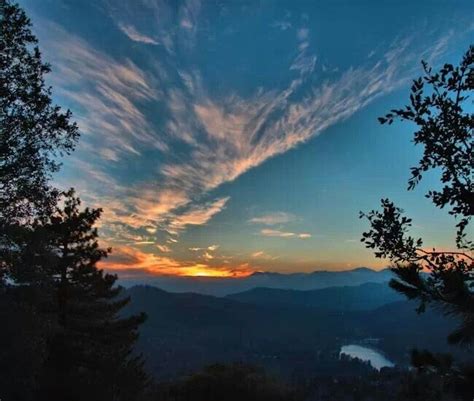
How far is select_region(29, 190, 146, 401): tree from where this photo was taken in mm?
19906

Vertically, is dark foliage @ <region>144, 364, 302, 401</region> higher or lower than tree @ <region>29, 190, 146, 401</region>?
lower

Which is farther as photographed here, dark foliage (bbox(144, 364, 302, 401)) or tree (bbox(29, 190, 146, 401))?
dark foliage (bbox(144, 364, 302, 401))

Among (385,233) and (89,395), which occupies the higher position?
(385,233)

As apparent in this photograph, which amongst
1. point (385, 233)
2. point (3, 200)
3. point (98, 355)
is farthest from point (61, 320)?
point (385, 233)

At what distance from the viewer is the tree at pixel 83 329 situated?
19.9 m

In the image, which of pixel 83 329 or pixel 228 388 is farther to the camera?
pixel 228 388

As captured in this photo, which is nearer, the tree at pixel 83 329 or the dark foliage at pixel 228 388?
the tree at pixel 83 329

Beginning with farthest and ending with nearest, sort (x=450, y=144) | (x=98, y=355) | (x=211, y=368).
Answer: (x=211, y=368) → (x=98, y=355) → (x=450, y=144)

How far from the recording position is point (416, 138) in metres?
5.84

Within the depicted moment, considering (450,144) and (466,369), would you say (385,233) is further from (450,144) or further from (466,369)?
(466,369)

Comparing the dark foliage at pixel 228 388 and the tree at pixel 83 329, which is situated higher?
the tree at pixel 83 329

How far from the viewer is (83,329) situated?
2175 centimetres

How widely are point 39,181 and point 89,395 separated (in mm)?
12973

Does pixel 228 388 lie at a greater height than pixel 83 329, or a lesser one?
lesser
